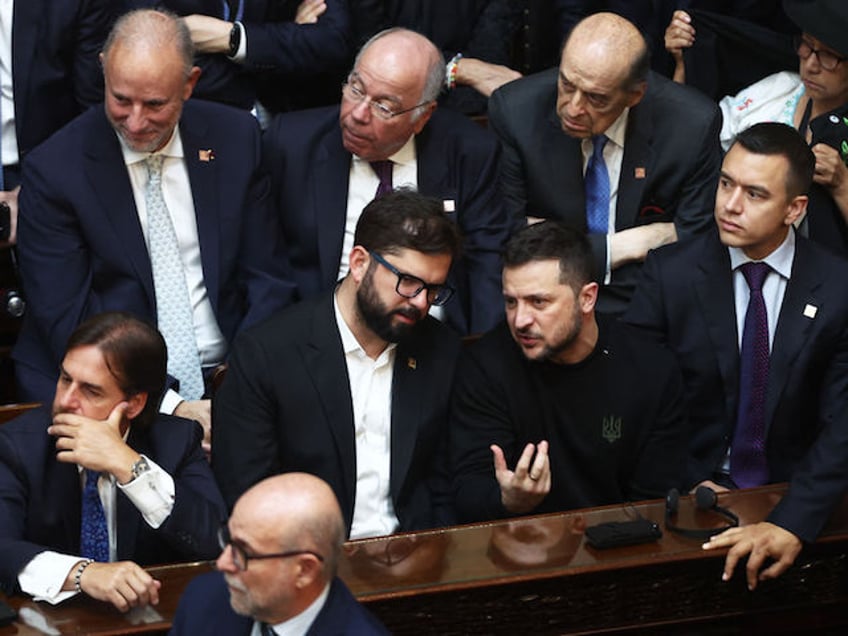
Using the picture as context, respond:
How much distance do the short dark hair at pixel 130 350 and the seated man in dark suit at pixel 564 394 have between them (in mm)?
536

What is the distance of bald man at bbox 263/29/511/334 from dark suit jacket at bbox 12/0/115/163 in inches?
15.7

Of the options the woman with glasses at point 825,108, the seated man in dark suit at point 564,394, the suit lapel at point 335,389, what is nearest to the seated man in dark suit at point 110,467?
the suit lapel at point 335,389

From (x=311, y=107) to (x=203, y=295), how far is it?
24.9 inches

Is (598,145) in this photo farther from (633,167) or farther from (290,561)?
(290,561)

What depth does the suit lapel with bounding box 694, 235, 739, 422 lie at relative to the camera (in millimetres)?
2787

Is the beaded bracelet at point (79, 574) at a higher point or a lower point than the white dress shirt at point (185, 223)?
lower

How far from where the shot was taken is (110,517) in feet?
7.79

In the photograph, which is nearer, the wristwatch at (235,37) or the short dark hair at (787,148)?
the short dark hair at (787,148)

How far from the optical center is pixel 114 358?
2348mm

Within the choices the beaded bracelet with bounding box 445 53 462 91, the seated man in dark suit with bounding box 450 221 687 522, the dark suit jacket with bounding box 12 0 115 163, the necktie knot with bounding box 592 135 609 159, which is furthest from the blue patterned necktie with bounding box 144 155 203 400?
the necktie knot with bounding box 592 135 609 159

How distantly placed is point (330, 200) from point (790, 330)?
892mm

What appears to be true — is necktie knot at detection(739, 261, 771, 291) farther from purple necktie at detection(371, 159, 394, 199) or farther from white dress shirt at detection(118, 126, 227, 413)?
white dress shirt at detection(118, 126, 227, 413)

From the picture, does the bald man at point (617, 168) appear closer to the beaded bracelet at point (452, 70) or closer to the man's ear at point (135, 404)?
the beaded bracelet at point (452, 70)

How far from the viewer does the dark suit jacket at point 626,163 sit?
310 centimetres
